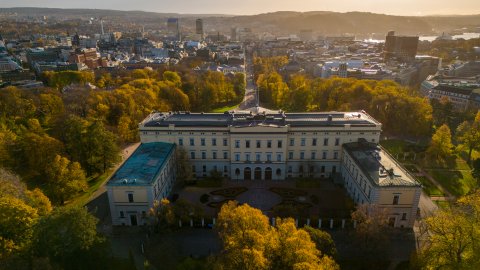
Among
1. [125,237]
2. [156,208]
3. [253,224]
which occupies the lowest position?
[125,237]

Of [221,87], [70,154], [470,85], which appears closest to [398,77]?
[470,85]

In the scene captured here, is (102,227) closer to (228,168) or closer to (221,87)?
(228,168)

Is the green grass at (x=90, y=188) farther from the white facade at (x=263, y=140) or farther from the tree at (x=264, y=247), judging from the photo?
the tree at (x=264, y=247)

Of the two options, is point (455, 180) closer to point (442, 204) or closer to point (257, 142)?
point (442, 204)

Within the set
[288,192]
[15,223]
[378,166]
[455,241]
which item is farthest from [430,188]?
[15,223]

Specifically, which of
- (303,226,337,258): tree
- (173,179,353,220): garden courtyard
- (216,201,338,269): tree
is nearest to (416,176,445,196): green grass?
(173,179,353,220): garden courtyard

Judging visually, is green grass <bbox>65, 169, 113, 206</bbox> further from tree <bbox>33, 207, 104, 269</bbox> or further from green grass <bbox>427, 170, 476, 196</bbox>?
green grass <bbox>427, 170, 476, 196</bbox>

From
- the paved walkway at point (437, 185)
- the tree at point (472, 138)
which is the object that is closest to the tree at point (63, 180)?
the paved walkway at point (437, 185)
